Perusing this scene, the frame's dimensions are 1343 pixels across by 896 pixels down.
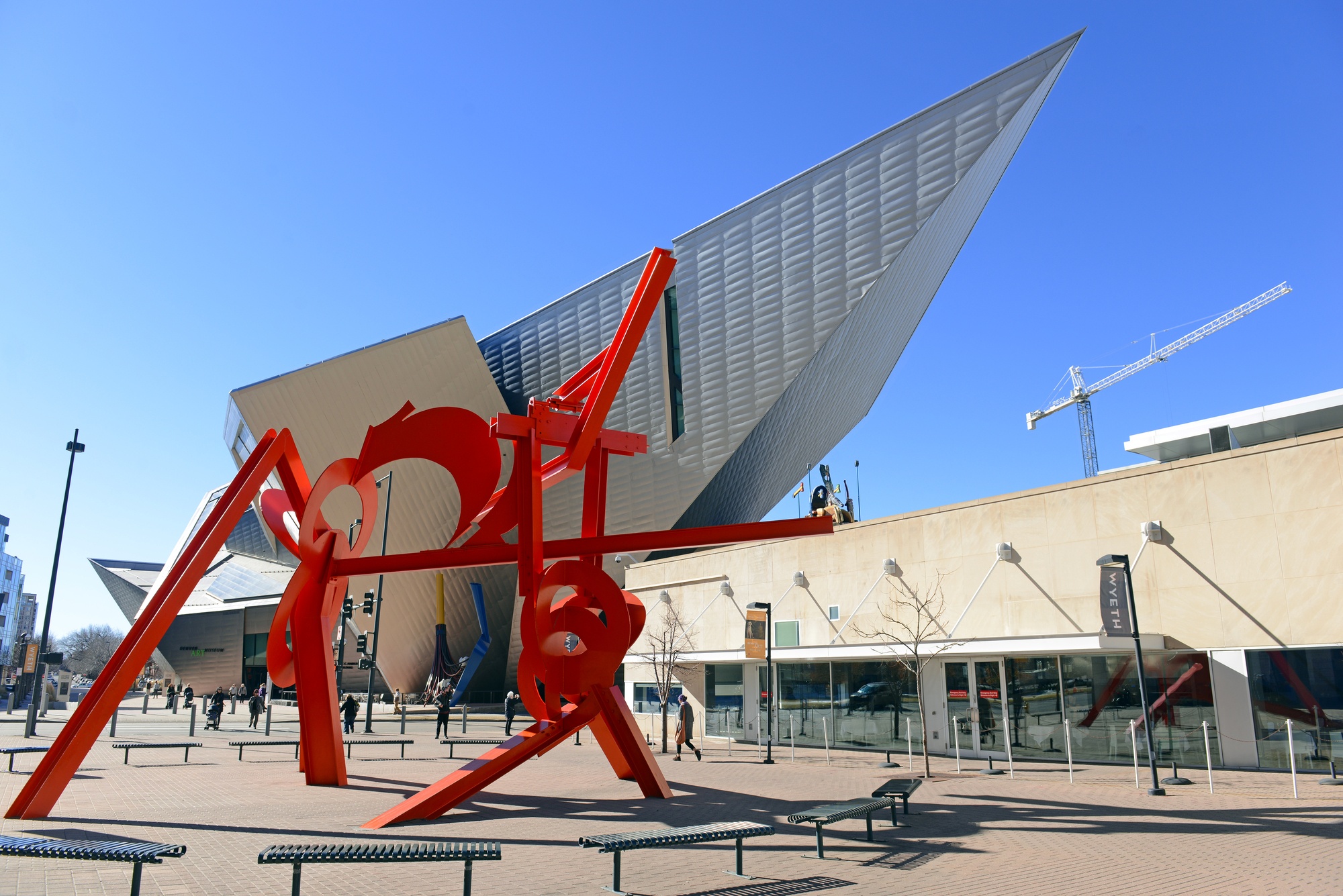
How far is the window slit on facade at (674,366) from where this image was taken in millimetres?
33500

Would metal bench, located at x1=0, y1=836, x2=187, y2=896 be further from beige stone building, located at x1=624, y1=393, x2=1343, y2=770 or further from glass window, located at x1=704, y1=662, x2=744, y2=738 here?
glass window, located at x1=704, y1=662, x2=744, y2=738

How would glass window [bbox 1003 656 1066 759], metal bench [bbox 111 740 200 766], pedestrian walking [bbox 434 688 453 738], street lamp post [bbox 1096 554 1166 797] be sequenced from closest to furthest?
1. street lamp post [bbox 1096 554 1166 797]
2. metal bench [bbox 111 740 200 766]
3. glass window [bbox 1003 656 1066 759]
4. pedestrian walking [bbox 434 688 453 738]

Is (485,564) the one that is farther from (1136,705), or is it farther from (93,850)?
(1136,705)

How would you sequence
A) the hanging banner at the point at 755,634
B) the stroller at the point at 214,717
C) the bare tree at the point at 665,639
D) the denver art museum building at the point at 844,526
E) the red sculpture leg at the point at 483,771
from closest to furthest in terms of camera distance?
the red sculpture leg at the point at 483,771 → the denver art museum building at the point at 844,526 → the hanging banner at the point at 755,634 → the bare tree at the point at 665,639 → the stroller at the point at 214,717

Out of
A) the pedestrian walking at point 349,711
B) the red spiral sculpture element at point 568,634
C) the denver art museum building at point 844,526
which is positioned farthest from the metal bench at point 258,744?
the denver art museum building at point 844,526

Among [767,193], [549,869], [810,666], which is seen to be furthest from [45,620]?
[767,193]

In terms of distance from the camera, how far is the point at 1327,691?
15.0 m

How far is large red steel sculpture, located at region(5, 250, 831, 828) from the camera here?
34.8 ft

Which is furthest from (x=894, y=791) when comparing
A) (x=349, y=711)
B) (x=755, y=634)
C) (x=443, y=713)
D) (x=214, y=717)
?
(x=214, y=717)

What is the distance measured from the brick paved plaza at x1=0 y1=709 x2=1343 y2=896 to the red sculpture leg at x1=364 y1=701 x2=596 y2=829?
335mm

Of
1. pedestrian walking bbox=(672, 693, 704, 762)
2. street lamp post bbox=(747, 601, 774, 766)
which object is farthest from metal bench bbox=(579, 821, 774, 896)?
pedestrian walking bbox=(672, 693, 704, 762)

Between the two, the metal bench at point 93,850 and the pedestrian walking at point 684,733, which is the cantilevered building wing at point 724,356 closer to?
the pedestrian walking at point 684,733

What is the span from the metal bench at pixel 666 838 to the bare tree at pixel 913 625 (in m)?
11.5

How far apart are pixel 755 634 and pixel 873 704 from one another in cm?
366
